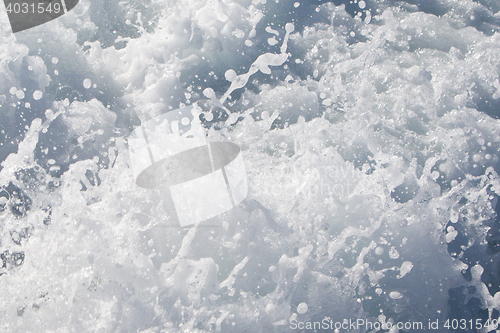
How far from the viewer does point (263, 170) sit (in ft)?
8.34

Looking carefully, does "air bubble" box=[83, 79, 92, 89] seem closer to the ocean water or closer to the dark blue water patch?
the ocean water

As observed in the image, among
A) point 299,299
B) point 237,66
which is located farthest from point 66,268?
point 237,66

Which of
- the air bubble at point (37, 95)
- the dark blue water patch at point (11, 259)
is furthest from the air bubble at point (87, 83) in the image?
the dark blue water patch at point (11, 259)

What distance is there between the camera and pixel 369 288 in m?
2.16

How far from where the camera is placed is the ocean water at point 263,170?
2078 mm

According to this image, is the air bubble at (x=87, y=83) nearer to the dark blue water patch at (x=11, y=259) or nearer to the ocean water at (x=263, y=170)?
the ocean water at (x=263, y=170)

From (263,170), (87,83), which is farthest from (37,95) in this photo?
(263,170)

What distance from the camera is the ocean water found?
208 cm

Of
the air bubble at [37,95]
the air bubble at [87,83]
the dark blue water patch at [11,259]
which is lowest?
the dark blue water patch at [11,259]

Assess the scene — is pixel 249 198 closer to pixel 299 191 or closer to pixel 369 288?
pixel 299 191

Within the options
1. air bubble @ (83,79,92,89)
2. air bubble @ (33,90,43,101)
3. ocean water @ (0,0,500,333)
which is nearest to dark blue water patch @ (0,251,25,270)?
ocean water @ (0,0,500,333)

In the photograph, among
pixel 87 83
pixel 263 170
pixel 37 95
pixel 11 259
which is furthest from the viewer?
pixel 87 83

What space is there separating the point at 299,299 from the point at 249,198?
689mm

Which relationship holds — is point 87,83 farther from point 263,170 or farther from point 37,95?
point 263,170
